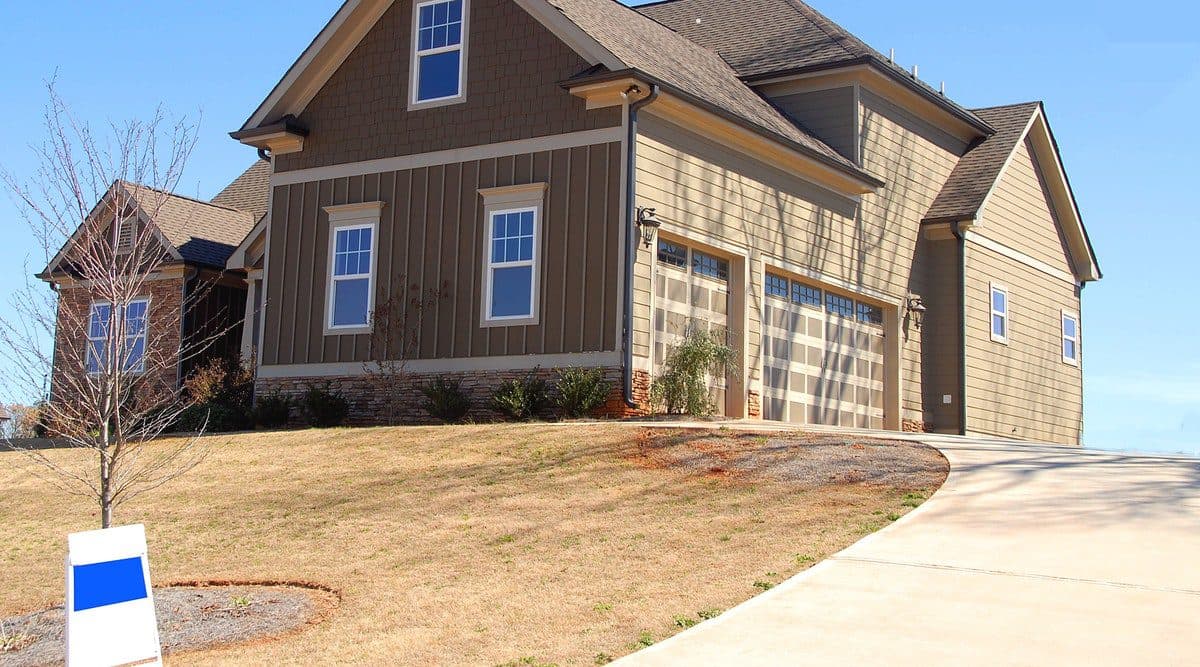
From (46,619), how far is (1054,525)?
7831 millimetres

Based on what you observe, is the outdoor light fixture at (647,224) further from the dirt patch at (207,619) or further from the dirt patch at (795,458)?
the dirt patch at (207,619)

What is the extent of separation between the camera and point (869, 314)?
2219 cm

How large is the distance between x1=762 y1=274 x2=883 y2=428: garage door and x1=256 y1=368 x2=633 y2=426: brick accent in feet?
11.2

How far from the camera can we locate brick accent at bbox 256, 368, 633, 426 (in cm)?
1711

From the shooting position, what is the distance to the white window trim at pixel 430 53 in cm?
1873

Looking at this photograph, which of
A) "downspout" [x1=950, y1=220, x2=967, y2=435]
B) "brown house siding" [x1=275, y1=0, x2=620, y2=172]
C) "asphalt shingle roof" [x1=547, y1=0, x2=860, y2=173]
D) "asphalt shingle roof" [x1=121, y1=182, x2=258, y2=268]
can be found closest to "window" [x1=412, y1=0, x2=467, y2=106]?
"brown house siding" [x1=275, y1=0, x2=620, y2=172]

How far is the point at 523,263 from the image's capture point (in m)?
17.7

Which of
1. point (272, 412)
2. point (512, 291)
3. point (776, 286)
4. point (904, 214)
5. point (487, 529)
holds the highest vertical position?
point (904, 214)

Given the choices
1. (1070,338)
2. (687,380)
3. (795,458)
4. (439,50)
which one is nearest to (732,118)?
(687,380)

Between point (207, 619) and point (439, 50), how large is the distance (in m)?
11.8

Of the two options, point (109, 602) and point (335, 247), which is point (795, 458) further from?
point (335, 247)

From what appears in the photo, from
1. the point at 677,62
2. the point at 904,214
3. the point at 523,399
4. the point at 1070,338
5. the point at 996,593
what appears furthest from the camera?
the point at 1070,338

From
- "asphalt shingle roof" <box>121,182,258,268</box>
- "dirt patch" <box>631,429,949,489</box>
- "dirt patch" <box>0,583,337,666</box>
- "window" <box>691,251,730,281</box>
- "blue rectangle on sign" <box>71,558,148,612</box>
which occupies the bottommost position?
"dirt patch" <box>0,583,337,666</box>

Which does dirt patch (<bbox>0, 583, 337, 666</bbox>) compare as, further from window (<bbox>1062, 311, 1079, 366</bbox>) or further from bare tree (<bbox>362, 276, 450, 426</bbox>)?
window (<bbox>1062, 311, 1079, 366</bbox>)
